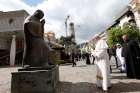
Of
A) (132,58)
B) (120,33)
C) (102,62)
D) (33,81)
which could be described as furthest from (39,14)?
(120,33)

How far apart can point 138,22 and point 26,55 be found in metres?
39.0

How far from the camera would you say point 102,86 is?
27.3 feet

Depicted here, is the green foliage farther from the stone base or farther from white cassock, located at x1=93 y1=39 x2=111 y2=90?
the stone base

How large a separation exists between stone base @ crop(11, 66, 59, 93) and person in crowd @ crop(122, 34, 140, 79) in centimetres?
486

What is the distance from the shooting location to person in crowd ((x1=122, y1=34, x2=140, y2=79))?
11.0m

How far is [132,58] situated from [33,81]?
537cm

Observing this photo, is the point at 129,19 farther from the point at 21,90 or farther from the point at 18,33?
the point at 21,90

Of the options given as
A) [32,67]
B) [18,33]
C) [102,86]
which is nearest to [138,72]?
[102,86]

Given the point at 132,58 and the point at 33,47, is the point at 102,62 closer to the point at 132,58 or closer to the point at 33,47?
the point at 33,47

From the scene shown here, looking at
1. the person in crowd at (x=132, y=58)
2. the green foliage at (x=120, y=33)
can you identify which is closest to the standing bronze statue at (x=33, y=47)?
the person in crowd at (x=132, y=58)

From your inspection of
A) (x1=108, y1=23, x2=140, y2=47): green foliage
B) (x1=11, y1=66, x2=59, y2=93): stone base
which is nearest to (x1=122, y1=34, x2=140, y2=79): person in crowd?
(x1=11, y1=66, x2=59, y2=93): stone base

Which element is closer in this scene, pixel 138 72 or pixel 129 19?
pixel 138 72

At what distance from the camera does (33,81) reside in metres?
7.44

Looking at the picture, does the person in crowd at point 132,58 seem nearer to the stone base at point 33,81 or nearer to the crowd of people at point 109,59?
the crowd of people at point 109,59
